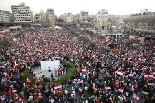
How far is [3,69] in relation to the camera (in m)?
24.8

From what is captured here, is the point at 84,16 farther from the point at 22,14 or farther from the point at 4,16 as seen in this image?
the point at 4,16

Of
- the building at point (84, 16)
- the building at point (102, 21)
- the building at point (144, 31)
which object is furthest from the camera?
the building at point (84, 16)

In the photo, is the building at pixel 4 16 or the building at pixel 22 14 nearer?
the building at pixel 22 14

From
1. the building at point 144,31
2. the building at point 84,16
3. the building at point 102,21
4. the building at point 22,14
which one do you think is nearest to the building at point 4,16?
the building at point 22,14

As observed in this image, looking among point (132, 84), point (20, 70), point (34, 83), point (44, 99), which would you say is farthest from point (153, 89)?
point (20, 70)

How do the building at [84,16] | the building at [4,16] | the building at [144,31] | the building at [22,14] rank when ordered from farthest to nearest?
1. the building at [84,16]
2. the building at [4,16]
3. the building at [22,14]
4. the building at [144,31]

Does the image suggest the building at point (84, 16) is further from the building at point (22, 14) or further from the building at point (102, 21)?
the building at point (102, 21)

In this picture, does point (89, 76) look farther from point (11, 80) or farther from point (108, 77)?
point (11, 80)

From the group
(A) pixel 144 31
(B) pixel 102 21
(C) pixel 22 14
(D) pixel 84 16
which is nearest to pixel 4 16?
(C) pixel 22 14

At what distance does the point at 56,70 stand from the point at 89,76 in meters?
4.33

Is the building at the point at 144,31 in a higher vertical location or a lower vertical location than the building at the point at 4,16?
lower

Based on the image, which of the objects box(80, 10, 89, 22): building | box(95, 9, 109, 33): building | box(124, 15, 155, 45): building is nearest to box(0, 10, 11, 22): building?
box(80, 10, 89, 22): building

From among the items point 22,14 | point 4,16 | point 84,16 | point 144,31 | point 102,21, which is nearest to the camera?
point 144,31

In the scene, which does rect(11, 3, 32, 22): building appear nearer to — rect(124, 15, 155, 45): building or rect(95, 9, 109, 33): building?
rect(95, 9, 109, 33): building
